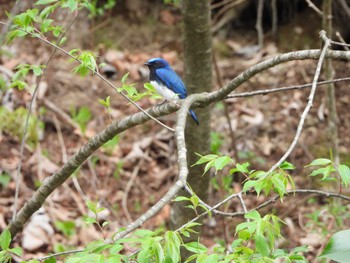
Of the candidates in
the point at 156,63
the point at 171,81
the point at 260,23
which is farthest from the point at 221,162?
the point at 260,23

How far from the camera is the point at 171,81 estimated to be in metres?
4.58

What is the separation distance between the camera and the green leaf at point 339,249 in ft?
7.03

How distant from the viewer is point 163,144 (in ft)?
21.4

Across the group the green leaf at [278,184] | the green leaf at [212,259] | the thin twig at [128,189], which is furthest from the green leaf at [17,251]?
the thin twig at [128,189]

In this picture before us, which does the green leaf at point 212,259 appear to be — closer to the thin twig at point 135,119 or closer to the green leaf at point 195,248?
the green leaf at point 195,248

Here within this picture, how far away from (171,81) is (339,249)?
8.68ft

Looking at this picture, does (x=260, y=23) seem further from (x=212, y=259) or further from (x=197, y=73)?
(x=212, y=259)

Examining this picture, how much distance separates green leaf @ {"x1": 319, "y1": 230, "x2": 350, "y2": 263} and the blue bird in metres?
2.42

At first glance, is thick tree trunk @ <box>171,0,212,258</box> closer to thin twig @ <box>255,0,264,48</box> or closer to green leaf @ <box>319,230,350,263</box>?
green leaf @ <box>319,230,350,263</box>

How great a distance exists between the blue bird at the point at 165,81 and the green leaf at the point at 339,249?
2419 millimetres

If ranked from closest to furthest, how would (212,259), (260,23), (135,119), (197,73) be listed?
(212,259), (135,119), (197,73), (260,23)

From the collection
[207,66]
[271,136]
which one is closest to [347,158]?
[271,136]

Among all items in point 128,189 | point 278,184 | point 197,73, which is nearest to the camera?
point 278,184

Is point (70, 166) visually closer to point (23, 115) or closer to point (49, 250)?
point (49, 250)
